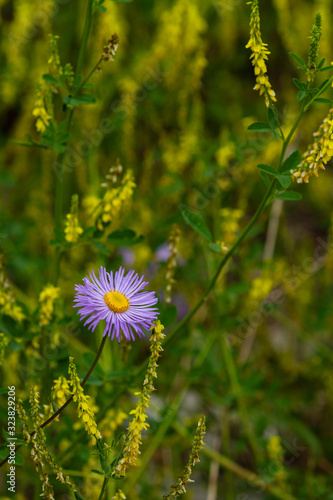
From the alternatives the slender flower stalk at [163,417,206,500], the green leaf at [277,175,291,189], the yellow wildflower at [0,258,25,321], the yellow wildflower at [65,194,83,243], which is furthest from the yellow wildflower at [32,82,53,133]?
the slender flower stalk at [163,417,206,500]

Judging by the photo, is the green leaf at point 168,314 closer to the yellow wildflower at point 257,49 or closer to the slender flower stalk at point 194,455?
the slender flower stalk at point 194,455

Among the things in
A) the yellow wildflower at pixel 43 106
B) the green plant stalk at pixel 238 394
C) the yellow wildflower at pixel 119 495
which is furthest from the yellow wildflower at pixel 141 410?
the green plant stalk at pixel 238 394

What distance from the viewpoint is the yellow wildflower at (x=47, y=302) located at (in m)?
1.28

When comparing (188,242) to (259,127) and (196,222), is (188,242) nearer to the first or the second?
(196,222)

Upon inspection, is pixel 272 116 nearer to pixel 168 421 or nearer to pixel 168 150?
pixel 168 421

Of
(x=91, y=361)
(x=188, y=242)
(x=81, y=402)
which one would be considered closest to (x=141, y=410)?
(x=81, y=402)

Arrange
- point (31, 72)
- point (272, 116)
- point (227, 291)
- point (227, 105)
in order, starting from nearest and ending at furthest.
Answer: point (272, 116) < point (227, 291) < point (31, 72) < point (227, 105)

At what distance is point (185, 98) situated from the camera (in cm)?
242

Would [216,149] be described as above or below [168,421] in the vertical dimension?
above

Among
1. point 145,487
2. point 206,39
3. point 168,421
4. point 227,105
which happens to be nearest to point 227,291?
point 168,421

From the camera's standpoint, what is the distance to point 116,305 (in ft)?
3.22

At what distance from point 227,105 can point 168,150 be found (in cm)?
81

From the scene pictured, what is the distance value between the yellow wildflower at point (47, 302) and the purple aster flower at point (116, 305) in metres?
0.26

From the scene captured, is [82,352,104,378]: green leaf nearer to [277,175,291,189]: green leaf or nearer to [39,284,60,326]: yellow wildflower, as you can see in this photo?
[39,284,60,326]: yellow wildflower
